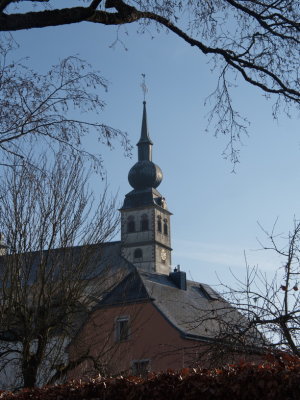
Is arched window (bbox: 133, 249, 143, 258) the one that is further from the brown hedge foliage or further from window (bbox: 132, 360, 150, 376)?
the brown hedge foliage

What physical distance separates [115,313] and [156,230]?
199 feet

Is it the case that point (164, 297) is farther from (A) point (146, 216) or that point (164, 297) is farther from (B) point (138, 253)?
(A) point (146, 216)

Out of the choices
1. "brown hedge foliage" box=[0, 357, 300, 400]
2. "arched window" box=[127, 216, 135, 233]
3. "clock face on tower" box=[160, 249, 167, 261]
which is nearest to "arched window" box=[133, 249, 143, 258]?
"clock face on tower" box=[160, 249, 167, 261]

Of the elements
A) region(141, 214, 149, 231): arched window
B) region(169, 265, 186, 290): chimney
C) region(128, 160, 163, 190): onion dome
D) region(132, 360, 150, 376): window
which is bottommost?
region(132, 360, 150, 376): window

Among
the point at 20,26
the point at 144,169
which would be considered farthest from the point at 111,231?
the point at 144,169

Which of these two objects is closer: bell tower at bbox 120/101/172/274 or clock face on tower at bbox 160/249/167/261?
bell tower at bbox 120/101/172/274

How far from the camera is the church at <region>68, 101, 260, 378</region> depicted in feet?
26.6

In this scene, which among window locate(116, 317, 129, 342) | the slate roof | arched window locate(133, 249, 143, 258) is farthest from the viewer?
arched window locate(133, 249, 143, 258)

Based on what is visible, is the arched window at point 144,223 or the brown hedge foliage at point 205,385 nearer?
the brown hedge foliage at point 205,385

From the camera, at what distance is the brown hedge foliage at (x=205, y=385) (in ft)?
17.9

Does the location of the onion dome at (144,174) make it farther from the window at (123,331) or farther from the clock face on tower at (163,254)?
the window at (123,331)

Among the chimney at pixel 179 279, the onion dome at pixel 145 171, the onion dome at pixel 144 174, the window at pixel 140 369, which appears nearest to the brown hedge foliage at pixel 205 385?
the window at pixel 140 369

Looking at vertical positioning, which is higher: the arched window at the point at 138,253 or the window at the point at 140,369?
the arched window at the point at 138,253

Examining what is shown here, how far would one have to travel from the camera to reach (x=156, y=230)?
91.0 meters
